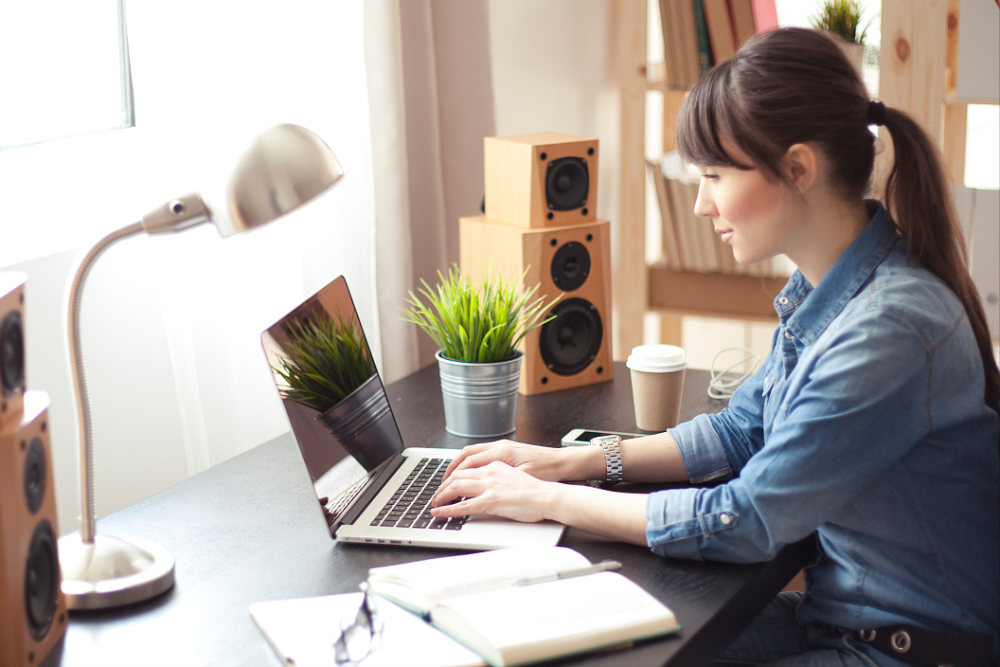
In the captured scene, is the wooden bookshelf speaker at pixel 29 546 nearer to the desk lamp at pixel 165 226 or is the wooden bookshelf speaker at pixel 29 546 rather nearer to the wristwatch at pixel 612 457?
the desk lamp at pixel 165 226

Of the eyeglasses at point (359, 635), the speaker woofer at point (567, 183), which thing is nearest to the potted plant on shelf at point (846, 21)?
the speaker woofer at point (567, 183)

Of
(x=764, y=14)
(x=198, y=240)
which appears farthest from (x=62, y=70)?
(x=764, y=14)

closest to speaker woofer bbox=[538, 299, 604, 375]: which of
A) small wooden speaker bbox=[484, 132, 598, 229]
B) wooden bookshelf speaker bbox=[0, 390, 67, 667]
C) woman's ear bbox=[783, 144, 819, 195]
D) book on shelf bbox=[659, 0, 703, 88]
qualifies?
small wooden speaker bbox=[484, 132, 598, 229]

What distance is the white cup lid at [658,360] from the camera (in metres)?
1.41

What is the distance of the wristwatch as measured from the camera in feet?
4.01

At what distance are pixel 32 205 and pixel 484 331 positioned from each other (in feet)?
2.66

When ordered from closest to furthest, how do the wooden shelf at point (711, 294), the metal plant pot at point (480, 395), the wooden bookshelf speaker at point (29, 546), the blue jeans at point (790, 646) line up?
the wooden bookshelf speaker at point (29, 546)
the blue jeans at point (790, 646)
the metal plant pot at point (480, 395)
the wooden shelf at point (711, 294)

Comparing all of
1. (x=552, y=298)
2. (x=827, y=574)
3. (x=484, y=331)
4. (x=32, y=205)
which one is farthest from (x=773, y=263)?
(x=32, y=205)

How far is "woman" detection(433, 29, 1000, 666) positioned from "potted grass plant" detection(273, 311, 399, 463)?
139mm

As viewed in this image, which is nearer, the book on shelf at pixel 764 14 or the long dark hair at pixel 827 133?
the long dark hair at pixel 827 133

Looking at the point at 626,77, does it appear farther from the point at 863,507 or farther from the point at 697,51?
the point at 863,507

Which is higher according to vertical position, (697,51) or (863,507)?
(697,51)

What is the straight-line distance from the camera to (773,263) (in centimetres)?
256

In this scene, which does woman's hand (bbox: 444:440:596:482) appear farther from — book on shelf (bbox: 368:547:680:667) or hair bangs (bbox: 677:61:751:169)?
hair bangs (bbox: 677:61:751:169)
